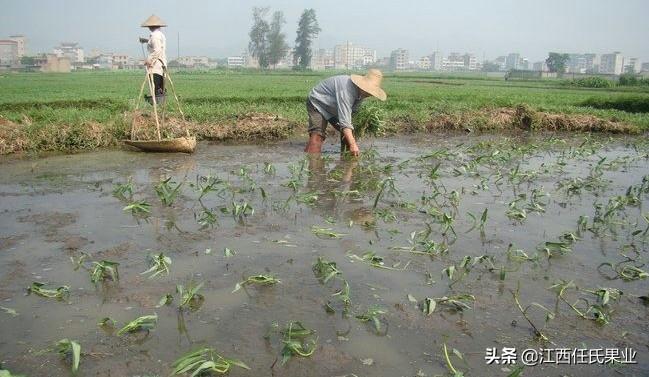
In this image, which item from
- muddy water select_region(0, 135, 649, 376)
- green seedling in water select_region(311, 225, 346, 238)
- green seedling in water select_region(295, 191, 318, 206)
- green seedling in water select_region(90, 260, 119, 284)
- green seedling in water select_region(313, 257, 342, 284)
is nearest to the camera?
muddy water select_region(0, 135, 649, 376)

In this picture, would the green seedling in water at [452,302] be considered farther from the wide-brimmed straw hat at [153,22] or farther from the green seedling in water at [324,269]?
the wide-brimmed straw hat at [153,22]

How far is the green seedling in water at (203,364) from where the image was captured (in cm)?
210

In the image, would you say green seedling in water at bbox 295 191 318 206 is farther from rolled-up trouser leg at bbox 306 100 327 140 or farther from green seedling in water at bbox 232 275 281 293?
rolled-up trouser leg at bbox 306 100 327 140

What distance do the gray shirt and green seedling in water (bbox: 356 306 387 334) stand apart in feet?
13.7

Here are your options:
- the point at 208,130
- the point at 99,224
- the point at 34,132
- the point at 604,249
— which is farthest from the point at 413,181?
the point at 34,132

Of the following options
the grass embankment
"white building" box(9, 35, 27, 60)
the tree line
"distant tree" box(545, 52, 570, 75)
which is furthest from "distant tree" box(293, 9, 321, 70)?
"white building" box(9, 35, 27, 60)

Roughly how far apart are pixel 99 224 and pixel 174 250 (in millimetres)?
987

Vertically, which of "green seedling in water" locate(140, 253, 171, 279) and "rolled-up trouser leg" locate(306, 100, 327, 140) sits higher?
"rolled-up trouser leg" locate(306, 100, 327, 140)

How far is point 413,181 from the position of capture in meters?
6.11

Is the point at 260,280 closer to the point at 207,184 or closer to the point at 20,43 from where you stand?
the point at 207,184

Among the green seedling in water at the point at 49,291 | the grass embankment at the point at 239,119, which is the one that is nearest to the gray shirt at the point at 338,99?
the grass embankment at the point at 239,119

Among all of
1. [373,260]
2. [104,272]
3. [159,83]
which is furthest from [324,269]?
[159,83]

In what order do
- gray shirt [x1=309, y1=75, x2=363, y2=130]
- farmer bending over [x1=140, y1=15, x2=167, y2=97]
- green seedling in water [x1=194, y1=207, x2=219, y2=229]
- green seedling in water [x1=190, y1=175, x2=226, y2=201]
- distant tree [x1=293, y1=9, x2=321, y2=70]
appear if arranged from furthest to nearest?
distant tree [x1=293, y1=9, x2=321, y2=70], farmer bending over [x1=140, y1=15, x2=167, y2=97], gray shirt [x1=309, y1=75, x2=363, y2=130], green seedling in water [x1=190, y1=175, x2=226, y2=201], green seedling in water [x1=194, y1=207, x2=219, y2=229]

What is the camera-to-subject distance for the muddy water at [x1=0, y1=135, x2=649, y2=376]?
7.86 ft
